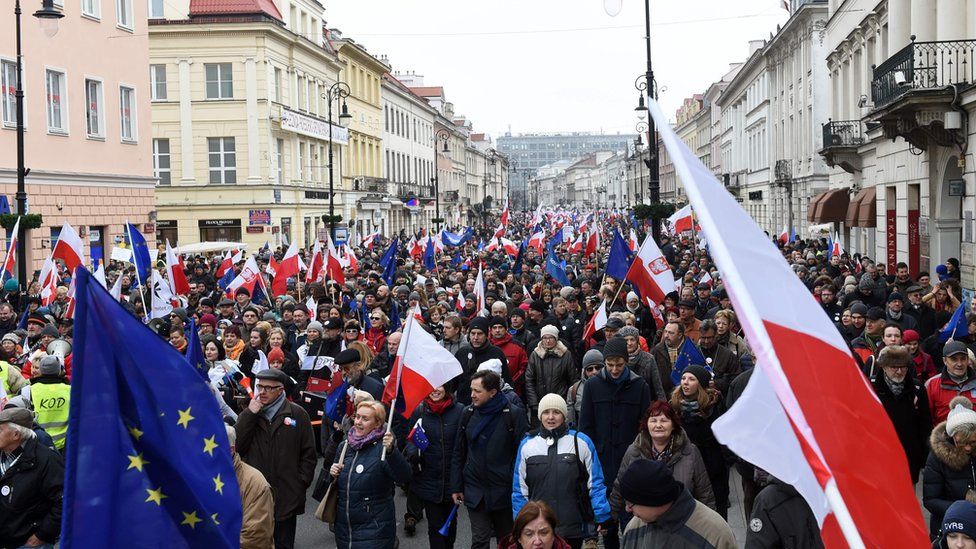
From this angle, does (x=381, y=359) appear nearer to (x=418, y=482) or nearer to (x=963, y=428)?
(x=418, y=482)

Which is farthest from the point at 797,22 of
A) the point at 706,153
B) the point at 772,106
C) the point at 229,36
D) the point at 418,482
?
the point at 706,153

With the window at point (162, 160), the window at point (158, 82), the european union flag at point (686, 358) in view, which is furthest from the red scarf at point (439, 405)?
the window at point (158, 82)

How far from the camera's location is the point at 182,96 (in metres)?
49.1

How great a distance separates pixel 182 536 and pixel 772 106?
2094 inches

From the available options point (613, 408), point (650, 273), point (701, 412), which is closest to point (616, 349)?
point (613, 408)

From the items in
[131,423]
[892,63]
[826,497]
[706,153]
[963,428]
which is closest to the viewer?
[826,497]

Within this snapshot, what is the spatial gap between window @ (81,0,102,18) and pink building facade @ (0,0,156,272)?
1.4 inches

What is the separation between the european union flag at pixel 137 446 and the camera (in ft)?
13.4

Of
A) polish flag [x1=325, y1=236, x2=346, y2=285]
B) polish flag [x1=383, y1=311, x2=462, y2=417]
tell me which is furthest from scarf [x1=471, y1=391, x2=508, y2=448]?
polish flag [x1=325, y1=236, x2=346, y2=285]

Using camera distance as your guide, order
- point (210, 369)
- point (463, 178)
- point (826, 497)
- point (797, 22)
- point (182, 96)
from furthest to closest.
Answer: point (463, 178), point (182, 96), point (797, 22), point (210, 369), point (826, 497)

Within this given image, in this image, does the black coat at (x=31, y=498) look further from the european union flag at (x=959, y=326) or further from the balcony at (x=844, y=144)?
the balcony at (x=844, y=144)

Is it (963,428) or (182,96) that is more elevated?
(182,96)

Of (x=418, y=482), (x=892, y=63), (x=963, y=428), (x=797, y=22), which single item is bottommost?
(x=418, y=482)

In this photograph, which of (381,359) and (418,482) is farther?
(381,359)
